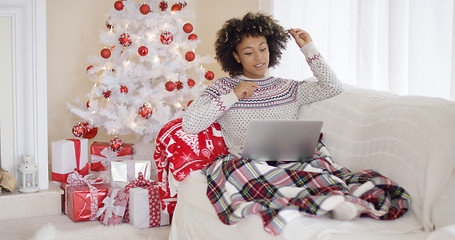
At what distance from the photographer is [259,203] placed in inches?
58.2

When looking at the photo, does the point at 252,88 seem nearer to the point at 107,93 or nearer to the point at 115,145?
the point at 115,145

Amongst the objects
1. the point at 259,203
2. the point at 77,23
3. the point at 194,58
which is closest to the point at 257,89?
the point at 259,203

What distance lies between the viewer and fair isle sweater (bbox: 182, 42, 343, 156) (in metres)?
2.19

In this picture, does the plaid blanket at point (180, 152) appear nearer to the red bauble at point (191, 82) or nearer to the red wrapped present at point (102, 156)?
the red wrapped present at point (102, 156)

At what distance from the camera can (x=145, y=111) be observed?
3105 mm

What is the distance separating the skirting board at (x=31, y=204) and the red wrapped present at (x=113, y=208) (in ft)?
0.99

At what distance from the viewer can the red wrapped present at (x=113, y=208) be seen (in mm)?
2543

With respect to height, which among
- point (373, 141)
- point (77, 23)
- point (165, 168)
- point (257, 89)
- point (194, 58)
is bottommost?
point (165, 168)

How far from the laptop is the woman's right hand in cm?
38

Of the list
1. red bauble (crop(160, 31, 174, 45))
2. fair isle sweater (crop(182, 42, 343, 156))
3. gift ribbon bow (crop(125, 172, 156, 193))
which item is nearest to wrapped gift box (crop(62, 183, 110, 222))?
gift ribbon bow (crop(125, 172, 156, 193))

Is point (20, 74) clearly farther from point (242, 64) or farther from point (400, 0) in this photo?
point (400, 0)

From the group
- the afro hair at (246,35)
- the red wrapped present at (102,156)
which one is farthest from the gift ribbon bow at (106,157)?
the afro hair at (246,35)

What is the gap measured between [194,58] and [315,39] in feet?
2.68

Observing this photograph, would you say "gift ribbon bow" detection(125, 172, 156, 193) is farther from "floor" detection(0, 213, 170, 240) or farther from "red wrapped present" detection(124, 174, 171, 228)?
"floor" detection(0, 213, 170, 240)
